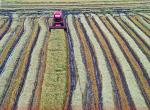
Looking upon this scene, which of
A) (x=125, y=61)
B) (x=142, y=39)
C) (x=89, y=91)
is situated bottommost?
(x=89, y=91)

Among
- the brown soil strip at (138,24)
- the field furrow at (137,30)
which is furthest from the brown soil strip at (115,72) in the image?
the brown soil strip at (138,24)

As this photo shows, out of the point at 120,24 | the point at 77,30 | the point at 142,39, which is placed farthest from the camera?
the point at 120,24

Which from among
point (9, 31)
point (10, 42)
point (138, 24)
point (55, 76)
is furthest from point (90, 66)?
point (138, 24)

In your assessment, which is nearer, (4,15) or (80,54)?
(80,54)

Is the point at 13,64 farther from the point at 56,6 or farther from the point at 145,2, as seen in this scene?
the point at 145,2

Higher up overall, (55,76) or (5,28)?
(5,28)

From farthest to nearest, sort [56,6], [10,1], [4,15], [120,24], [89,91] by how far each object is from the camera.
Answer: [10,1] < [56,6] < [4,15] < [120,24] < [89,91]

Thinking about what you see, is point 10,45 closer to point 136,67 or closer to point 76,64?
point 76,64

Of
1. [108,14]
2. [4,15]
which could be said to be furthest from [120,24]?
[4,15]
